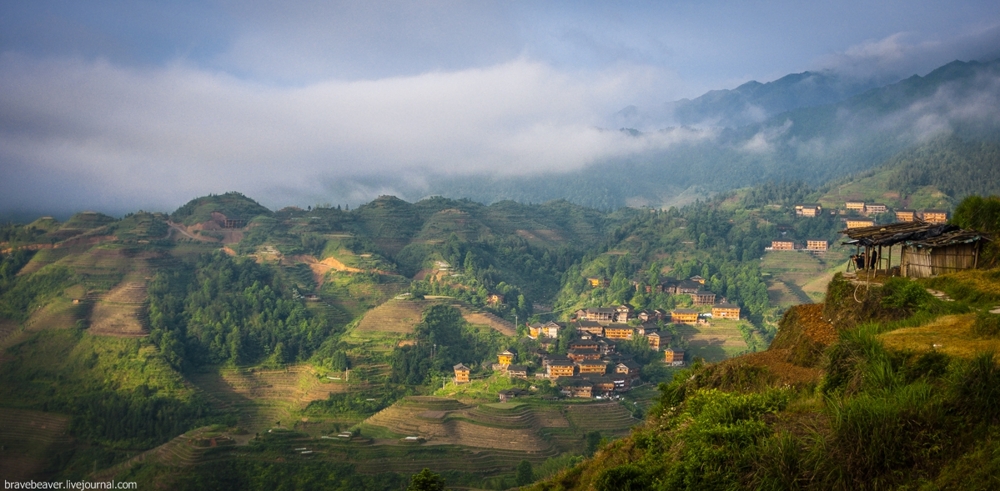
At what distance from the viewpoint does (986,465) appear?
5348 mm

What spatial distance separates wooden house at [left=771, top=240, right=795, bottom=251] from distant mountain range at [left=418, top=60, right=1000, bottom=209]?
118 feet

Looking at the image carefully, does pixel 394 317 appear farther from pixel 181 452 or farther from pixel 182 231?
pixel 182 231

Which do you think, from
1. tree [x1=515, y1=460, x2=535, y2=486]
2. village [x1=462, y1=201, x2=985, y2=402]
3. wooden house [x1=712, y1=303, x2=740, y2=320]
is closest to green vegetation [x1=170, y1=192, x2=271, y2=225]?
village [x1=462, y1=201, x2=985, y2=402]

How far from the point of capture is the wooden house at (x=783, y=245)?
64.9m

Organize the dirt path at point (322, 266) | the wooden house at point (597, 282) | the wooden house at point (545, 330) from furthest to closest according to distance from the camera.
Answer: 1. the wooden house at point (597, 282)
2. the dirt path at point (322, 266)
3. the wooden house at point (545, 330)

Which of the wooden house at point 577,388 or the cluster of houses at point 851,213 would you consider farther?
the cluster of houses at point 851,213

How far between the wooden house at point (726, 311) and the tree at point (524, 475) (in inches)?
1127

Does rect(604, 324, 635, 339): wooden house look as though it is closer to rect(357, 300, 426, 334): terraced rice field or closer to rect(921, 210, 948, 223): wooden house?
rect(357, 300, 426, 334): terraced rice field

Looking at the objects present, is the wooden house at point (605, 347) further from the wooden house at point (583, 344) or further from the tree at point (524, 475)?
the tree at point (524, 475)

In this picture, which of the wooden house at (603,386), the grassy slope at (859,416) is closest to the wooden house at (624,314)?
the wooden house at (603,386)

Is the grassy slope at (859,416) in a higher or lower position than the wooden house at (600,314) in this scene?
higher

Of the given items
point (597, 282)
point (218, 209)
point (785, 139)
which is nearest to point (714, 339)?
point (597, 282)

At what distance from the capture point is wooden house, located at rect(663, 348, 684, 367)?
42875 mm

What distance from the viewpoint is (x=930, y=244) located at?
35.0ft
